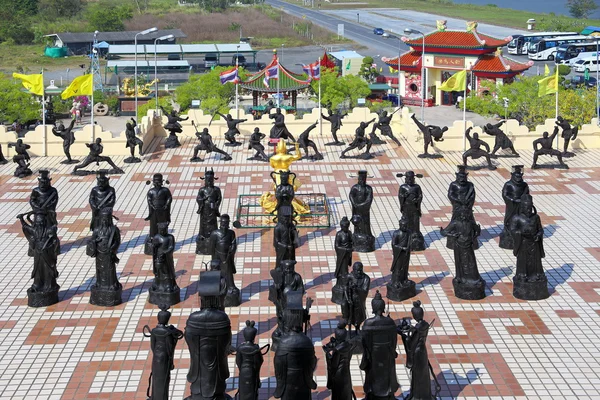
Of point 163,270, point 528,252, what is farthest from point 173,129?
point 528,252

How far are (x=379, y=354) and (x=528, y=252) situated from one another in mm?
6474

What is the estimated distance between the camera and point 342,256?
2075 centimetres

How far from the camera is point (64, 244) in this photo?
24.8m

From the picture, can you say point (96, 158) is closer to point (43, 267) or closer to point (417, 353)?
point (43, 267)

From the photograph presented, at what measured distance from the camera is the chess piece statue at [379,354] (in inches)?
585

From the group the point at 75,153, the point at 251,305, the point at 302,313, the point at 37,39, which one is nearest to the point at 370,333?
the point at 302,313

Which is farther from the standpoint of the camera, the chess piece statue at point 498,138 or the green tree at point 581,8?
the green tree at point 581,8

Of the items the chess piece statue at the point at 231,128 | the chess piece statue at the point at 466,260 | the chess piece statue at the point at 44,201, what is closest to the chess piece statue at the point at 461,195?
the chess piece statue at the point at 466,260

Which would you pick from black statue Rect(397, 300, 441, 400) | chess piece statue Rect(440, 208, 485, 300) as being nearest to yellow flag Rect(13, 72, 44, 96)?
chess piece statue Rect(440, 208, 485, 300)

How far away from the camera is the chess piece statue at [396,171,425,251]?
76.2ft

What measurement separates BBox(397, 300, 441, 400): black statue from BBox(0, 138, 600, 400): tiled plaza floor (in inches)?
41.2

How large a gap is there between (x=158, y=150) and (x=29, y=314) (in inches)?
674

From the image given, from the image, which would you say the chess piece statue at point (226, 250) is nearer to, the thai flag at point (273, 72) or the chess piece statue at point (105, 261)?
the chess piece statue at point (105, 261)

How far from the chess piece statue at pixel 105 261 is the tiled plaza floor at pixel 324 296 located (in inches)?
11.3
